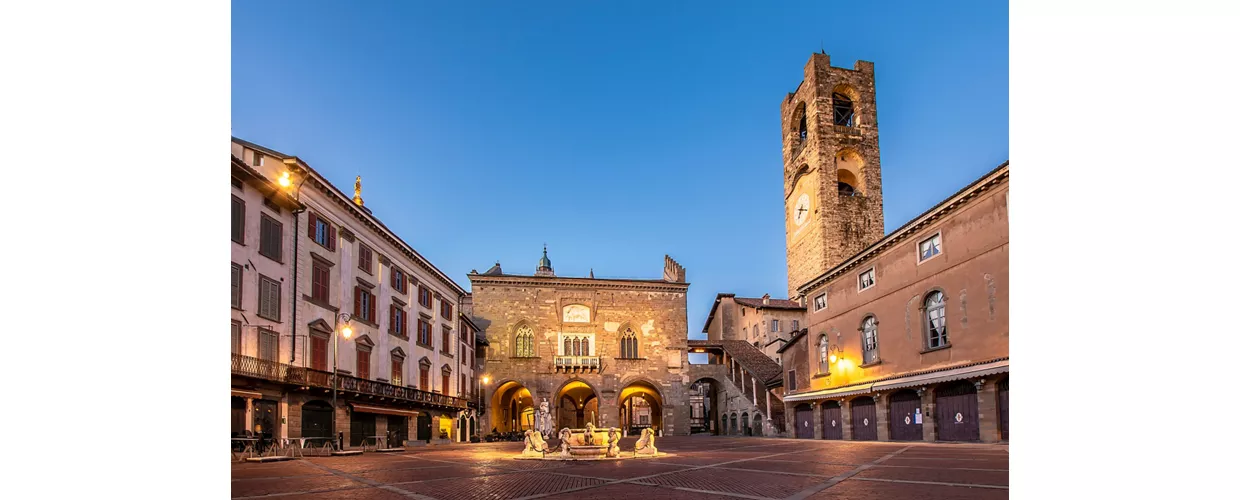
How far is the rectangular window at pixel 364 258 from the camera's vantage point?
2773 centimetres

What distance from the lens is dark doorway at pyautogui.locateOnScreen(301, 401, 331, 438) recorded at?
73.7ft

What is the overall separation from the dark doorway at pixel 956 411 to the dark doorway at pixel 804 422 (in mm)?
10824

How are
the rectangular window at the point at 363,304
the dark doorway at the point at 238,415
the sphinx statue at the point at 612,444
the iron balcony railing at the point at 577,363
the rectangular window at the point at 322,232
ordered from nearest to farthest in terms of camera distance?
the sphinx statue at the point at 612,444 < the dark doorway at the point at 238,415 < the rectangular window at the point at 322,232 < the rectangular window at the point at 363,304 < the iron balcony railing at the point at 577,363

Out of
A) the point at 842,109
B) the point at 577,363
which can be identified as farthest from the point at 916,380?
the point at 842,109

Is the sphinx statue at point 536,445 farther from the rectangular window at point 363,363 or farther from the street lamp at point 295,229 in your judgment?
the rectangular window at point 363,363

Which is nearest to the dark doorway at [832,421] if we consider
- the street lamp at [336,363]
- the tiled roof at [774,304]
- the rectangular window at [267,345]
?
the street lamp at [336,363]

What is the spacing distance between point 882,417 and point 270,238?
69.4 feet

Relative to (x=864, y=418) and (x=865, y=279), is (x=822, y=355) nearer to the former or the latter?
(x=864, y=418)

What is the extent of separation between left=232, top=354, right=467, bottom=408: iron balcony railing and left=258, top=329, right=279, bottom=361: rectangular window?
32cm

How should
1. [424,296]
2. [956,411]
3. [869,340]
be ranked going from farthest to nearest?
[424,296]
[869,340]
[956,411]

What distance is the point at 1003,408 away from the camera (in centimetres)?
2006
